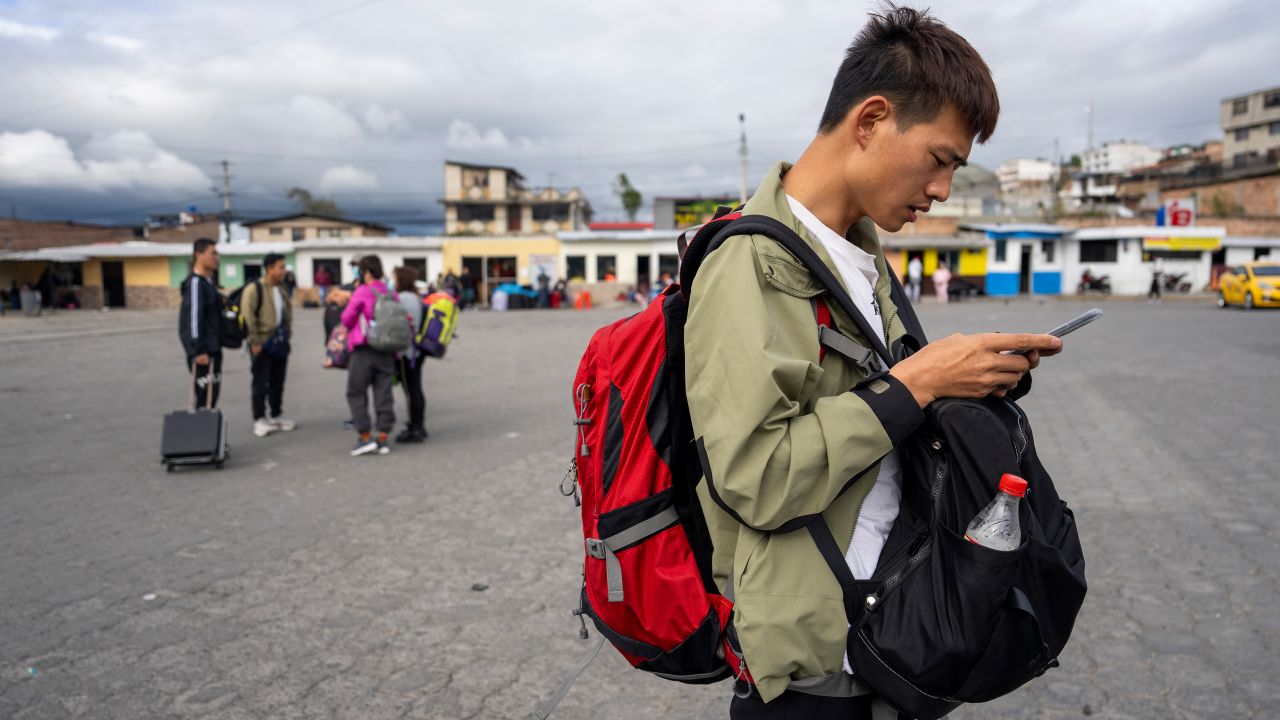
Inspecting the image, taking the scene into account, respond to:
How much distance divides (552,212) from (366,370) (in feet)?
201

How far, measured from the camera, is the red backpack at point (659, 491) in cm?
149

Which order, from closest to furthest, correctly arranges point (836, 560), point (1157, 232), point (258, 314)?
point (836, 560)
point (258, 314)
point (1157, 232)

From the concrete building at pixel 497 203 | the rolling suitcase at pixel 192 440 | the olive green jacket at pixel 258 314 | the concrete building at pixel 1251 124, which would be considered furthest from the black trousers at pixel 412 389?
the concrete building at pixel 1251 124

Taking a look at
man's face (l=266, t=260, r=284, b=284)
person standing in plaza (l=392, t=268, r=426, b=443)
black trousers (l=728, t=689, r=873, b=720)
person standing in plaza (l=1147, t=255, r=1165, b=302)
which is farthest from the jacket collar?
person standing in plaza (l=1147, t=255, r=1165, b=302)

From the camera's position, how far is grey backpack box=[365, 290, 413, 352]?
310 inches

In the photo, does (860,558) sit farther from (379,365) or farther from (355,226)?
(355,226)

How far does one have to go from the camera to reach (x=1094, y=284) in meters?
44.1

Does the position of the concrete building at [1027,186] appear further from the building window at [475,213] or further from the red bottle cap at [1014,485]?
the red bottle cap at [1014,485]

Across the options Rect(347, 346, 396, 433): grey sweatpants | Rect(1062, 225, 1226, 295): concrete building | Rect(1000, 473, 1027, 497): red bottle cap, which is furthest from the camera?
Rect(1062, 225, 1226, 295): concrete building

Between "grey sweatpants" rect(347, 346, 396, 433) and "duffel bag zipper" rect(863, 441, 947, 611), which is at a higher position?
"duffel bag zipper" rect(863, 441, 947, 611)

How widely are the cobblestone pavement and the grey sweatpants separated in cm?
42

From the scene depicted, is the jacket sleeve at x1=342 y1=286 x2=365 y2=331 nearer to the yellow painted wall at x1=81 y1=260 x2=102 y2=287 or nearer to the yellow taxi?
the yellow taxi

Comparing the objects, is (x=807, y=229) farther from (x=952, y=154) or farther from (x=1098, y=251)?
(x=1098, y=251)

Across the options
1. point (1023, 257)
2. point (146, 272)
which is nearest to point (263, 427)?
point (146, 272)
